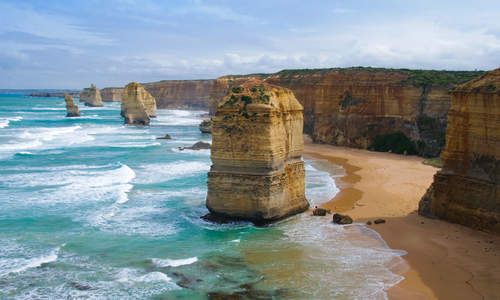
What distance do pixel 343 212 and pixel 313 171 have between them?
988cm

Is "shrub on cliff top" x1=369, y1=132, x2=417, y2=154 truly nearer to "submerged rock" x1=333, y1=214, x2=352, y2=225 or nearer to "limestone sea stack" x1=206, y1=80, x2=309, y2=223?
"submerged rock" x1=333, y1=214, x2=352, y2=225

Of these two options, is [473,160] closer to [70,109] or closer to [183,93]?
[70,109]

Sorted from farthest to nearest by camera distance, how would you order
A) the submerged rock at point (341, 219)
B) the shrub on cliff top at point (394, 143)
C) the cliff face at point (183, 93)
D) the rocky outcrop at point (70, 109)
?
the cliff face at point (183, 93) → the rocky outcrop at point (70, 109) → the shrub on cliff top at point (394, 143) → the submerged rock at point (341, 219)

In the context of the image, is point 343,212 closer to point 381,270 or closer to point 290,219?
point 290,219

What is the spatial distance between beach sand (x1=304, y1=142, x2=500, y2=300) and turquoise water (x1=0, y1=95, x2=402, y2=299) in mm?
690

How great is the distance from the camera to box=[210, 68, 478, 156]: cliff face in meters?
34.5

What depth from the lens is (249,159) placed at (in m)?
16.5

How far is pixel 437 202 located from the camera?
1672cm

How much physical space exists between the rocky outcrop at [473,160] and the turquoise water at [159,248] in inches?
131

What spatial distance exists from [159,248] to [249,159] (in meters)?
4.67

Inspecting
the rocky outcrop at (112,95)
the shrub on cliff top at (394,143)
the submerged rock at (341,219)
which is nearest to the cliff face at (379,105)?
the shrub on cliff top at (394,143)

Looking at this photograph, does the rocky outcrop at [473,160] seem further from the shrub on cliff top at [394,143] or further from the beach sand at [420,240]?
the shrub on cliff top at [394,143]

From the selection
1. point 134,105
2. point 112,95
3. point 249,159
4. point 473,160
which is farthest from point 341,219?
point 112,95

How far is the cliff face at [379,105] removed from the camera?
34.5 meters
